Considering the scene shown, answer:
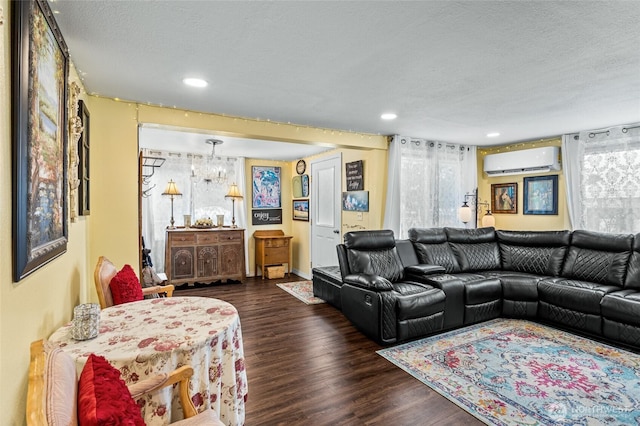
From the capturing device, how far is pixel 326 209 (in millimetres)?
5828

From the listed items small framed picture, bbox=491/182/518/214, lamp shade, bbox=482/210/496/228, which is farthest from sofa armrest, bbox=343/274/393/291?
small framed picture, bbox=491/182/518/214

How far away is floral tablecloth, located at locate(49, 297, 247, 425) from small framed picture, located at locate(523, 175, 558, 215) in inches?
193

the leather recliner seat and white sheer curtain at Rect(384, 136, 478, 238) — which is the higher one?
white sheer curtain at Rect(384, 136, 478, 238)

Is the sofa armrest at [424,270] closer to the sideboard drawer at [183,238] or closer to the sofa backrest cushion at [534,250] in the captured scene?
the sofa backrest cushion at [534,250]

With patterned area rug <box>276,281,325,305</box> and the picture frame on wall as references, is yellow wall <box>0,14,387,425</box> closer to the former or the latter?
the picture frame on wall

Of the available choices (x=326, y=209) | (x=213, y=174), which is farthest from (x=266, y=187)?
(x=326, y=209)

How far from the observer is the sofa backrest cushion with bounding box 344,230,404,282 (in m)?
3.79

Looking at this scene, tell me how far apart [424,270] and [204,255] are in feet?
12.3

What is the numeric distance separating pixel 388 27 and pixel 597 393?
287cm

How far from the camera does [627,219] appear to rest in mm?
3861

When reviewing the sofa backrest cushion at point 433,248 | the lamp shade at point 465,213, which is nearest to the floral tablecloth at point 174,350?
the sofa backrest cushion at point 433,248

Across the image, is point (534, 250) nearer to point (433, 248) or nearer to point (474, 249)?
point (474, 249)

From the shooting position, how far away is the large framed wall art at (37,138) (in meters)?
1.05

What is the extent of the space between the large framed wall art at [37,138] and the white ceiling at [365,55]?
1.28ft
